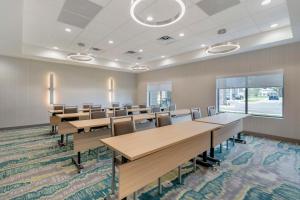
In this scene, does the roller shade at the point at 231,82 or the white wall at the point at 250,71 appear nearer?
the white wall at the point at 250,71

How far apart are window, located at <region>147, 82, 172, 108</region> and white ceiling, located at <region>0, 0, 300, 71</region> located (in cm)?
215

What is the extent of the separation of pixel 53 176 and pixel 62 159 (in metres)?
0.70

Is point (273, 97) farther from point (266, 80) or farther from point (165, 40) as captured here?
point (165, 40)

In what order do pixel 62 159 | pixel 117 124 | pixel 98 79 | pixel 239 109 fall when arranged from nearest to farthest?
pixel 117 124, pixel 62 159, pixel 239 109, pixel 98 79

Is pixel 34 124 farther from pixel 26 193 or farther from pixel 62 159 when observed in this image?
pixel 26 193

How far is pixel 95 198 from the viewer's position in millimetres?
2037

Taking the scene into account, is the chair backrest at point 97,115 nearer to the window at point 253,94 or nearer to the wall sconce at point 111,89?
the window at point 253,94

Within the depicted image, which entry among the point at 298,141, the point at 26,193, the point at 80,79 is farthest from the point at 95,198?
the point at 80,79

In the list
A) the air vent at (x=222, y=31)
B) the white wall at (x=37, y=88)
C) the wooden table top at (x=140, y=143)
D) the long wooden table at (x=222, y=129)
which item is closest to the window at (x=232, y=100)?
the long wooden table at (x=222, y=129)

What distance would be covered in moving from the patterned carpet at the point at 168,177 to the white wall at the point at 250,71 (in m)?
1.02

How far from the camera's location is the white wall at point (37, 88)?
5.89 m

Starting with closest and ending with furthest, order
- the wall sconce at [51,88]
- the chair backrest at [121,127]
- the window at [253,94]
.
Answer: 1. the chair backrest at [121,127]
2. the window at [253,94]
3. the wall sconce at [51,88]

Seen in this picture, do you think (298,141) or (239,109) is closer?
(298,141)

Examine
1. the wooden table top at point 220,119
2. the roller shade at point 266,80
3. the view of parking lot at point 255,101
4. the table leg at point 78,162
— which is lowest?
the table leg at point 78,162
